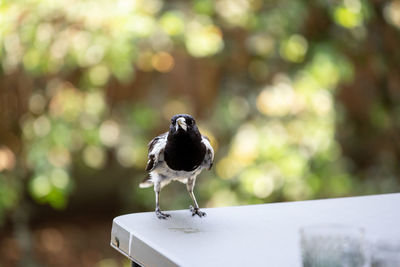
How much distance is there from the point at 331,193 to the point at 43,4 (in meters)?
1.78

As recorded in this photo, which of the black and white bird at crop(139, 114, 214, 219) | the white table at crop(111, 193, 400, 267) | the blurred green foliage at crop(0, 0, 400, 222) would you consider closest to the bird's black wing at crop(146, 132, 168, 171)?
the black and white bird at crop(139, 114, 214, 219)

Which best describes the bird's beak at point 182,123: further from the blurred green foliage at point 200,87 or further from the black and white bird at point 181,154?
the blurred green foliage at point 200,87

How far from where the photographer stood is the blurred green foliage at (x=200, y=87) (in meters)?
2.89

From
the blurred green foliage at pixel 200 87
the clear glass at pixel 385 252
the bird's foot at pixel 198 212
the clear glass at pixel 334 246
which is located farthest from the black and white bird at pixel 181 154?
the blurred green foliage at pixel 200 87

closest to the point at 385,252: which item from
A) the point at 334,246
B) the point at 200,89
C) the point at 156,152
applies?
the point at 334,246

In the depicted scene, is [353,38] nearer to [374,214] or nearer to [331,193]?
[331,193]

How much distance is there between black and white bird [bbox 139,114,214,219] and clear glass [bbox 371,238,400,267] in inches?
16.6

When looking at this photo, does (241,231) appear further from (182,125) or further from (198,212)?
(182,125)

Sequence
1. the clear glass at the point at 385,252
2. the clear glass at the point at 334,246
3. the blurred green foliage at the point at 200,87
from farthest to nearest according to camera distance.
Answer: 1. the blurred green foliage at the point at 200,87
2. the clear glass at the point at 385,252
3. the clear glass at the point at 334,246

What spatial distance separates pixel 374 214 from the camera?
1.51m

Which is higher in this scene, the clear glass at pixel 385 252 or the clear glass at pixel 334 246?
the clear glass at pixel 334 246

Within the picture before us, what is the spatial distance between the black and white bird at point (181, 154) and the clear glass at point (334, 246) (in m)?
0.55

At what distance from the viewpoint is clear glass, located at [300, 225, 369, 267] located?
0.93 m

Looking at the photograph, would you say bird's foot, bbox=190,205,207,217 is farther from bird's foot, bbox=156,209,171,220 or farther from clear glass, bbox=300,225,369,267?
clear glass, bbox=300,225,369,267
